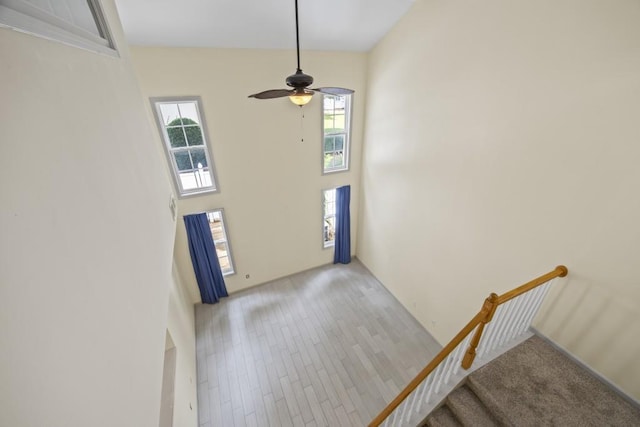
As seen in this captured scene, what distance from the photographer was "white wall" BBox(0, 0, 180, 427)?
0.68 m

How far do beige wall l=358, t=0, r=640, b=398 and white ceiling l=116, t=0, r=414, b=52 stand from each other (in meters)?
0.58

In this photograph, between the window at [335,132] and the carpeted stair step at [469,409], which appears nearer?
the carpeted stair step at [469,409]

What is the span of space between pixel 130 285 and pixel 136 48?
349 cm

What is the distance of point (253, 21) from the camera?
328cm

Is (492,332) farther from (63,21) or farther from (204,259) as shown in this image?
(204,259)

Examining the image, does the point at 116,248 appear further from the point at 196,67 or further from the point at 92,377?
the point at 196,67

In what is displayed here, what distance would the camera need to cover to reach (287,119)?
4449mm

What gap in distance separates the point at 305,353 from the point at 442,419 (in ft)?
7.83

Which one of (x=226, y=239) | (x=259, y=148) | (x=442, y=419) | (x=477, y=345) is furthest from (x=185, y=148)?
(x=442, y=419)

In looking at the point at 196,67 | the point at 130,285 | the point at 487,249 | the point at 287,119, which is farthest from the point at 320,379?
the point at 196,67

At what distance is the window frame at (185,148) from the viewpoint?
368cm

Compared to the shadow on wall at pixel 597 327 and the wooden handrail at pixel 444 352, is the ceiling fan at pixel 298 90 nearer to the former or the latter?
the wooden handrail at pixel 444 352

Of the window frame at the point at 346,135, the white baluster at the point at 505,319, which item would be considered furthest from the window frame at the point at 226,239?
the white baluster at the point at 505,319

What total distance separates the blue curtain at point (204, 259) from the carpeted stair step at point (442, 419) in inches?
162
